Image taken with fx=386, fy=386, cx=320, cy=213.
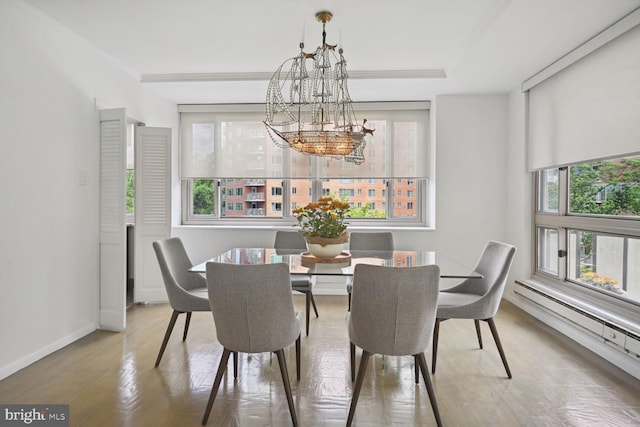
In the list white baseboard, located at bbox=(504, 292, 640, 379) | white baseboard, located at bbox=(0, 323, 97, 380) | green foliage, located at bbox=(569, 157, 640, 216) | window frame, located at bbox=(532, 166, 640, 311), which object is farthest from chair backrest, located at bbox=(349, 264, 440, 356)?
white baseboard, located at bbox=(0, 323, 97, 380)

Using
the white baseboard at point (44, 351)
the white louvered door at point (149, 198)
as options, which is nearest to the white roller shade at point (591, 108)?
the white louvered door at point (149, 198)

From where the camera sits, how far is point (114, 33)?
10.5ft

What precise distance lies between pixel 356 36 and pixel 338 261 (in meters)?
1.89

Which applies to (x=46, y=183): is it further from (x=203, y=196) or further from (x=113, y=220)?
(x=203, y=196)

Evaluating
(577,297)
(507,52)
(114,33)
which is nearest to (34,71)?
(114,33)

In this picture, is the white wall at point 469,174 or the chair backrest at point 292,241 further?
the white wall at point 469,174

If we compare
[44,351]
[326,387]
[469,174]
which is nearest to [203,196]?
[44,351]

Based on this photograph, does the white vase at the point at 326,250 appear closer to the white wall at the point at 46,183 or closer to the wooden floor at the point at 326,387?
the wooden floor at the point at 326,387

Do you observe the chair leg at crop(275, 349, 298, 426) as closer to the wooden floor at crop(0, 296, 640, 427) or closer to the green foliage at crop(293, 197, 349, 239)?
the wooden floor at crop(0, 296, 640, 427)

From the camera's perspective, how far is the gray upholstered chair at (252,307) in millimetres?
1955

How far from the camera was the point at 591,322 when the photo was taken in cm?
292

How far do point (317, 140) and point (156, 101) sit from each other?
2.87m

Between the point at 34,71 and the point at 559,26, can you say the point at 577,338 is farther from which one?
the point at 34,71

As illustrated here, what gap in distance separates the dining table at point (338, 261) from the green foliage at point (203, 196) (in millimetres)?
2177
